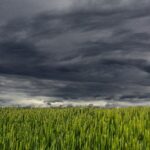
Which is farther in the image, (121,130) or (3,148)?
(121,130)

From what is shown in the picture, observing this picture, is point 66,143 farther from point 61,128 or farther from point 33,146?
point 61,128

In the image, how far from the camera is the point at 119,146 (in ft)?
26.7

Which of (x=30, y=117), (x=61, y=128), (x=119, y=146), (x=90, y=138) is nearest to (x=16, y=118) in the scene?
(x=30, y=117)

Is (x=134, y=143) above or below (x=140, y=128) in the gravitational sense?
below

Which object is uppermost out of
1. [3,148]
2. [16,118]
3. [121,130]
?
[16,118]

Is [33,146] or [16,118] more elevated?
[16,118]

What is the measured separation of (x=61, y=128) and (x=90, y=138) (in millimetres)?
2160

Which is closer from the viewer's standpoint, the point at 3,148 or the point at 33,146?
the point at 3,148

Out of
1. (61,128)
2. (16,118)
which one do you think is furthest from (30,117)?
(61,128)

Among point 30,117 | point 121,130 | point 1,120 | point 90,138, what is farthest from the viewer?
point 30,117

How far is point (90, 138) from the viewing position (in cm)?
894

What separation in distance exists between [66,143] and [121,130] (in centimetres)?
269

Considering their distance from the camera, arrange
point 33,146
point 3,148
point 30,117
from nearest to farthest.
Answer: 1. point 3,148
2. point 33,146
3. point 30,117

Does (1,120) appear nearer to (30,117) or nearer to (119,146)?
(30,117)
